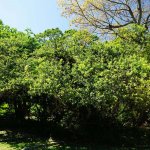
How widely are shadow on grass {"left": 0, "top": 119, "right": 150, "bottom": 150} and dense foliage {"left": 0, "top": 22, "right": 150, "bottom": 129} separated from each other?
69 centimetres

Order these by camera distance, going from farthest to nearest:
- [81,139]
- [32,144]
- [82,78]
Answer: [81,139], [32,144], [82,78]

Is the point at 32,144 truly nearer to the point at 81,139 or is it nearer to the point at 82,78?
the point at 81,139

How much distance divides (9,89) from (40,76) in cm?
276

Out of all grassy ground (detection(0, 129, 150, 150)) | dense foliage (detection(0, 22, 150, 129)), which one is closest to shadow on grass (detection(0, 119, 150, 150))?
grassy ground (detection(0, 129, 150, 150))

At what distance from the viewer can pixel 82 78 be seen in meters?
17.1

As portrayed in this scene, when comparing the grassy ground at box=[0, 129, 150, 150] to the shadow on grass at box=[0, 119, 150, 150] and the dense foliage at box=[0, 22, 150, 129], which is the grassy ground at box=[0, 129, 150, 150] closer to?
the shadow on grass at box=[0, 119, 150, 150]

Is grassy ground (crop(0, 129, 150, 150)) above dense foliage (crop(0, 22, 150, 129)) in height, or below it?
below

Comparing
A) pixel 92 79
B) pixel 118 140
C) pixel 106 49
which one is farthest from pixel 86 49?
pixel 118 140

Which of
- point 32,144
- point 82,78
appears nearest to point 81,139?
point 32,144

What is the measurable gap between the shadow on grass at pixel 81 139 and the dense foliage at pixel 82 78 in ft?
2.28

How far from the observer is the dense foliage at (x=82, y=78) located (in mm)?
16516

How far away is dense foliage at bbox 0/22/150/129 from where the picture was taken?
1652 cm

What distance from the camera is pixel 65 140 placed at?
2028cm

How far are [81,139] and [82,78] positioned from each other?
4.38m
